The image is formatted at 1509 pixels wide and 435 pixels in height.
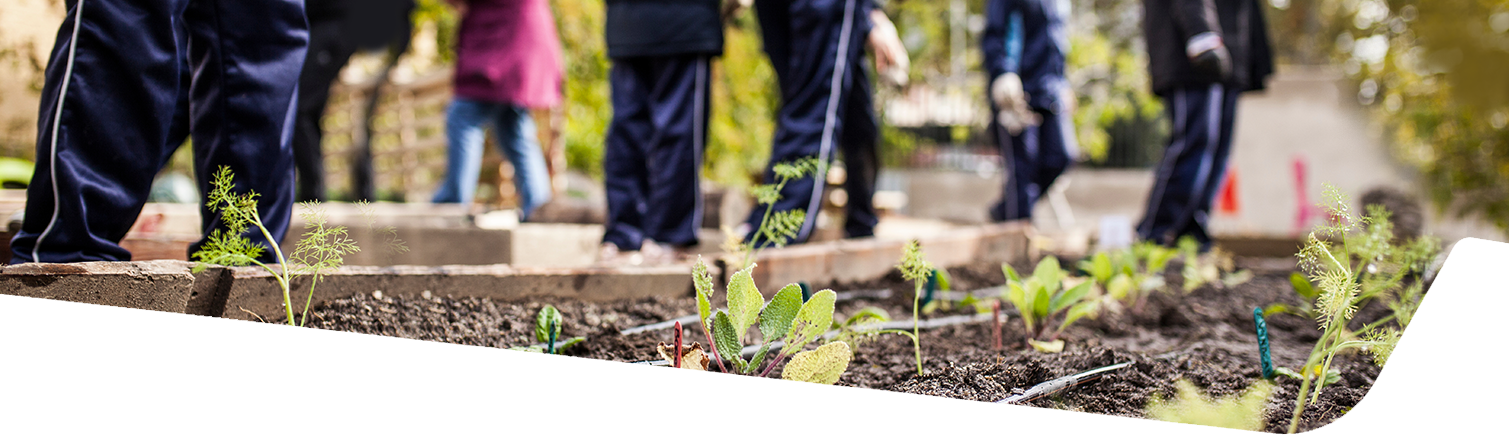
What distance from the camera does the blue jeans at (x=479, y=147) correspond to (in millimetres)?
3457

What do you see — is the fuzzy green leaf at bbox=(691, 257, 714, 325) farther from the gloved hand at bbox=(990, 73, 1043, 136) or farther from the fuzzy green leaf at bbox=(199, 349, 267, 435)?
the gloved hand at bbox=(990, 73, 1043, 136)

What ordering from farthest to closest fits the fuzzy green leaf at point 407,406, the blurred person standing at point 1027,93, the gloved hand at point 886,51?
the blurred person standing at point 1027,93 → the gloved hand at point 886,51 → the fuzzy green leaf at point 407,406

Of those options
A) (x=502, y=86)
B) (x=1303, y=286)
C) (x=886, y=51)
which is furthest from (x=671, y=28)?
(x=1303, y=286)

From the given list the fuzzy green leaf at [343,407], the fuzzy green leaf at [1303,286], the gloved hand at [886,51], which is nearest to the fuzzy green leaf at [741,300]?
the fuzzy green leaf at [343,407]

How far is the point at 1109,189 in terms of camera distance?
25.7ft

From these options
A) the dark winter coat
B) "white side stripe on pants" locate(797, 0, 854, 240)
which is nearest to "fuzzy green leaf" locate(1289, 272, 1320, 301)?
"white side stripe on pants" locate(797, 0, 854, 240)

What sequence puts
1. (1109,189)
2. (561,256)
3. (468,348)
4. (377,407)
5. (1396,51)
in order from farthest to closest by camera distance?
(1109,189), (1396,51), (561,256), (468,348), (377,407)

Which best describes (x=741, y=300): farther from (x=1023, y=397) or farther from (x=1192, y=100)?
(x=1192, y=100)

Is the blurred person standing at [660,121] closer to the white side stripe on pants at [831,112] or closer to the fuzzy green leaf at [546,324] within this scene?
the white side stripe on pants at [831,112]

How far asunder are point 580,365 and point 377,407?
0.47 metres

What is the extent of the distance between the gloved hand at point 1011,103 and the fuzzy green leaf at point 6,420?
12.2ft

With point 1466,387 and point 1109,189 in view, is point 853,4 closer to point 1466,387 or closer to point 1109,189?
point 1466,387

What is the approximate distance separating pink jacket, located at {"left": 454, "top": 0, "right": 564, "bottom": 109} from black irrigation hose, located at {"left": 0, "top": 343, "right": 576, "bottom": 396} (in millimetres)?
2439

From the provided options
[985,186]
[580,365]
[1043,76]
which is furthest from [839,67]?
[985,186]
